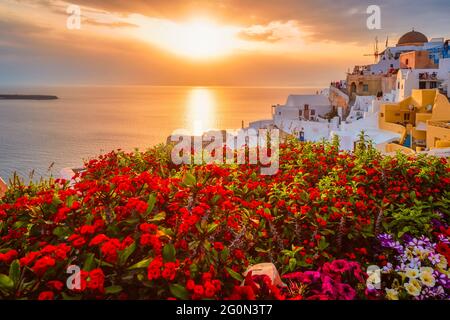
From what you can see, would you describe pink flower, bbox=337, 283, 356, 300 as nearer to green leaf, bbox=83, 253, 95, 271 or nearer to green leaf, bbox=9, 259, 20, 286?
green leaf, bbox=83, 253, 95, 271

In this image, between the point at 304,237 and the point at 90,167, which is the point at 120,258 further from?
the point at 90,167

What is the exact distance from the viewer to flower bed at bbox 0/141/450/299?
285 centimetres

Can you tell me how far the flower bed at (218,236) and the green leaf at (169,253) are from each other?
0.4 inches

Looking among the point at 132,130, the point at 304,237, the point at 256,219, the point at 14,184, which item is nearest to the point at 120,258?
the point at 256,219

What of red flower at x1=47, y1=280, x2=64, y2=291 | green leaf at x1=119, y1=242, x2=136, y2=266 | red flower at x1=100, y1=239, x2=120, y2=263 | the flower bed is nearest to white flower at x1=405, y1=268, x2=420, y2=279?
the flower bed

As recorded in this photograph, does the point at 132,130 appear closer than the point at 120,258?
No

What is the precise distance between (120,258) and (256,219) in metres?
1.90

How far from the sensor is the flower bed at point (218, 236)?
2848 mm

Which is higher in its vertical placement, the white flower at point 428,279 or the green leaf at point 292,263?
the green leaf at point 292,263

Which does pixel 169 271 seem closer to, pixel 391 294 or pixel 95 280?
pixel 95 280

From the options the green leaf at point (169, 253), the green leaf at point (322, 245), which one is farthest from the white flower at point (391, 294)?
the green leaf at point (169, 253)

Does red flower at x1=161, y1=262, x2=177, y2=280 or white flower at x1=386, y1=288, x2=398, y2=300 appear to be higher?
red flower at x1=161, y1=262, x2=177, y2=280

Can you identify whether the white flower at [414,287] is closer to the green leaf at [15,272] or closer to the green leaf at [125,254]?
the green leaf at [125,254]

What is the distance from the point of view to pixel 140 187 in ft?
13.8
